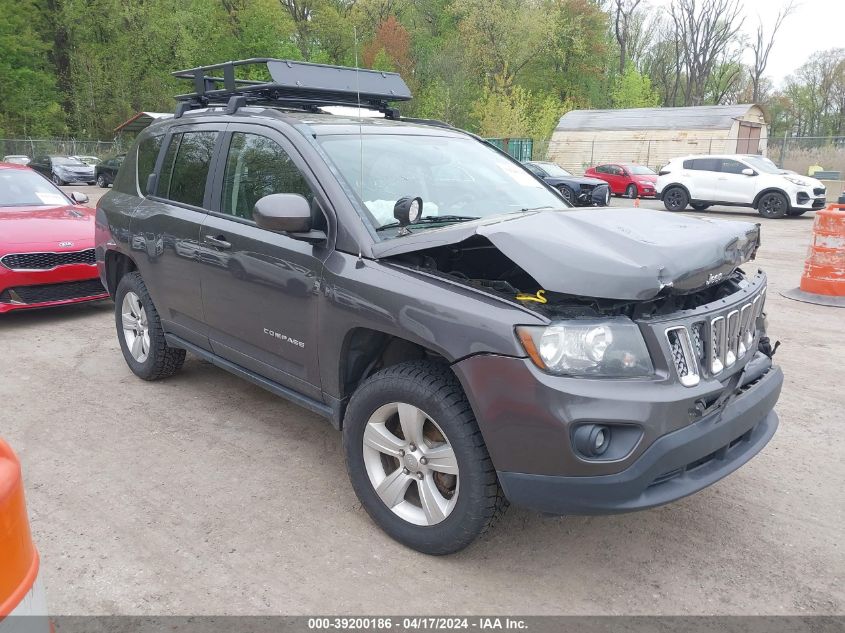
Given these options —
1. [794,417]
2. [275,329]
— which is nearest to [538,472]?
[275,329]

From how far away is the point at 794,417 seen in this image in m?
4.40

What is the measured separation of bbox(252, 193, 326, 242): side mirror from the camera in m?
3.04

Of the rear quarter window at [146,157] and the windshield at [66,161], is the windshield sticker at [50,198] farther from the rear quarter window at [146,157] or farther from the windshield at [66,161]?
the windshield at [66,161]

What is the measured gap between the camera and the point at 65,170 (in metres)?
28.7

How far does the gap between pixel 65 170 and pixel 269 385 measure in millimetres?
29655

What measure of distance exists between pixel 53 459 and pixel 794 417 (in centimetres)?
458

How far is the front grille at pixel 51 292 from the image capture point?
6527 millimetres

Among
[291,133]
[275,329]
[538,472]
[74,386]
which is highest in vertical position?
[291,133]

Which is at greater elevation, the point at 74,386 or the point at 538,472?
the point at 538,472

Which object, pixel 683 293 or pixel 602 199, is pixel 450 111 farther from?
pixel 683 293

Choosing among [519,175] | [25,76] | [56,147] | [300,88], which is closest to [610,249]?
[519,175]

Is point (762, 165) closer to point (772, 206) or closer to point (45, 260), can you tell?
point (772, 206)

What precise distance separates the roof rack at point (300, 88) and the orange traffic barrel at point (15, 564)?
10.4ft

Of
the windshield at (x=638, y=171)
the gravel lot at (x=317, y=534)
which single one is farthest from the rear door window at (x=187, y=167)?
the windshield at (x=638, y=171)
